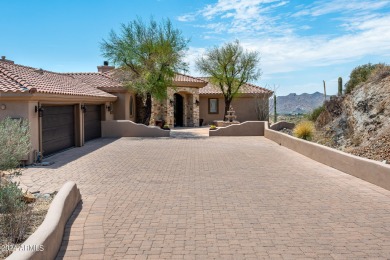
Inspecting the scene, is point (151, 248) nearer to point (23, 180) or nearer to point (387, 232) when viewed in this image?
point (387, 232)

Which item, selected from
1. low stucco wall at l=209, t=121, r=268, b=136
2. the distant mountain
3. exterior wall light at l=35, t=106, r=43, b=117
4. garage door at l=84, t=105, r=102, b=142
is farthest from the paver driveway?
the distant mountain

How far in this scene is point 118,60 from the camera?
83.8ft

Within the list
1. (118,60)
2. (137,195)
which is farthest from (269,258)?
(118,60)

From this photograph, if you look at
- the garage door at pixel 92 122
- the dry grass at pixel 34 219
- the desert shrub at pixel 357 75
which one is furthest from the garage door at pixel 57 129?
the desert shrub at pixel 357 75

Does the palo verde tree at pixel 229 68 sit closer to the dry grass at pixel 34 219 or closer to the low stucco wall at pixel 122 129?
the low stucco wall at pixel 122 129

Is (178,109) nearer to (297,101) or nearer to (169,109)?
(169,109)

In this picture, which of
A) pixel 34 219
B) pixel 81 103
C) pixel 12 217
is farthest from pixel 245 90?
pixel 12 217

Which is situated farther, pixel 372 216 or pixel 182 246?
pixel 372 216

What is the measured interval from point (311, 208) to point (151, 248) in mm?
3593

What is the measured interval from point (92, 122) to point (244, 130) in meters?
9.99

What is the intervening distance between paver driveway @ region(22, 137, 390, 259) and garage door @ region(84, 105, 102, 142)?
24.6 feet

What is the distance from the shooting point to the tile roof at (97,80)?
83.7ft

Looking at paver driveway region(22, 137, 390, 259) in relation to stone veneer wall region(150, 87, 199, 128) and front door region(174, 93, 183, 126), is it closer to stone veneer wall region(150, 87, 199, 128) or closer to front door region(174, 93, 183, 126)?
stone veneer wall region(150, 87, 199, 128)

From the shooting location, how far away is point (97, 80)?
88.0 ft
